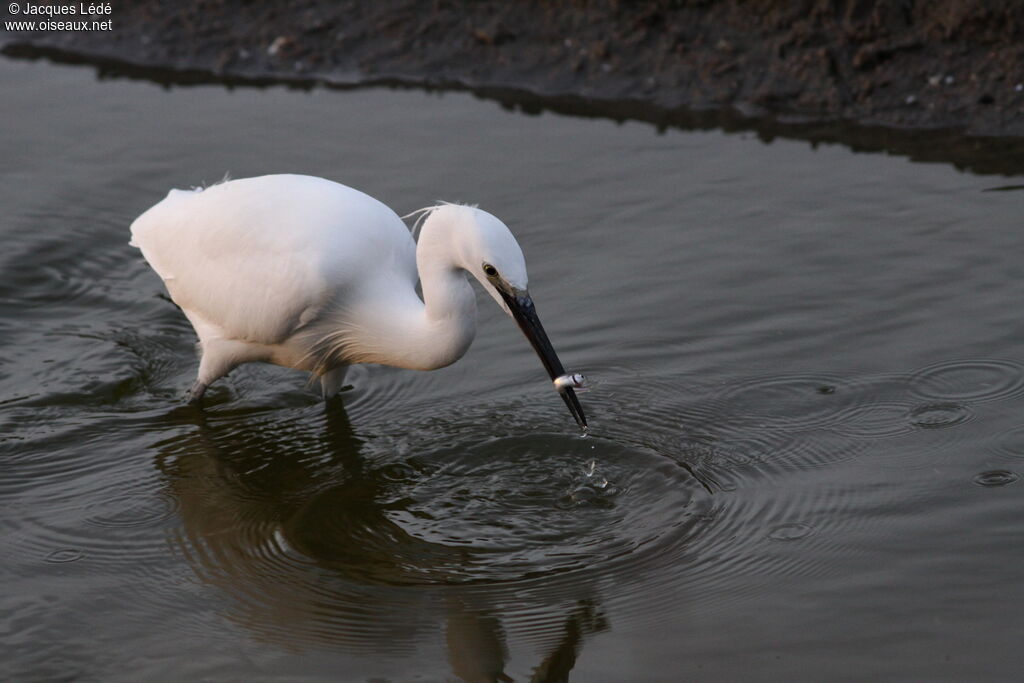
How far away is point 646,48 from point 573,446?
424 cm

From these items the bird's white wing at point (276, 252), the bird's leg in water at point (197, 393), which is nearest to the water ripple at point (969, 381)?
the bird's white wing at point (276, 252)

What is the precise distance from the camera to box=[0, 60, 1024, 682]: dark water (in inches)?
150

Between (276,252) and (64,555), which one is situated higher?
(276,252)

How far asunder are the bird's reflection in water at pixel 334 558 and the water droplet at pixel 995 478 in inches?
57.5

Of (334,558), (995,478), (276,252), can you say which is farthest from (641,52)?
(334,558)

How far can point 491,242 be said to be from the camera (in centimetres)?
429

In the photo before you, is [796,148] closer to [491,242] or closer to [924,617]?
[491,242]

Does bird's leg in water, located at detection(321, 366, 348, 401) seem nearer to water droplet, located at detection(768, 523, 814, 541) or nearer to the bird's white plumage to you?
the bird's white plumage

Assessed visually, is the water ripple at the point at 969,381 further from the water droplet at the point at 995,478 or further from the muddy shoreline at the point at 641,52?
the muddy shoreline at the point at 641,52

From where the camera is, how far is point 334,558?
4344mm

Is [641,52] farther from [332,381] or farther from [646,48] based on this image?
[332,381]

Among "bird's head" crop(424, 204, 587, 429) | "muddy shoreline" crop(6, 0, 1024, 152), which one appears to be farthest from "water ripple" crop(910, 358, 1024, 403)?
"muddy shoreline" crop(6, 0, 1024, 152)

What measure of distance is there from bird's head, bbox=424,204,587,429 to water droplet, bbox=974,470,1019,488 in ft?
4.50

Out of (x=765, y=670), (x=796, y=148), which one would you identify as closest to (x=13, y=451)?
(x=765, y=670)
